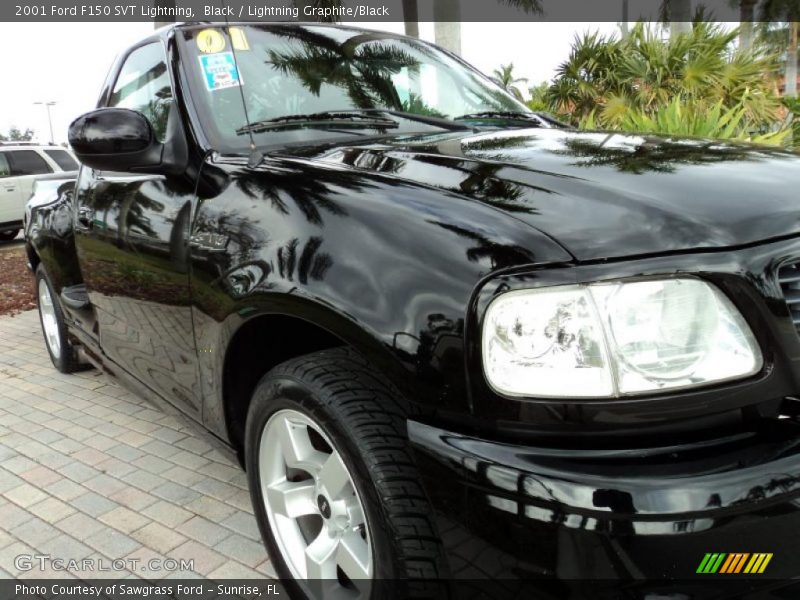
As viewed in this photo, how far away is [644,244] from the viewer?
54.7 inches

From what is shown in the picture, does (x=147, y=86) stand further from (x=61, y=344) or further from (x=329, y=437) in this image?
(x=61, y=344)

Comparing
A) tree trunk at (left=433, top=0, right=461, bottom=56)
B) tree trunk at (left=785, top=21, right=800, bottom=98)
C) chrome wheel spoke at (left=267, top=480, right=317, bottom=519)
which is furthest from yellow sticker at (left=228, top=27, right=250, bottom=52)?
tree trunk at (left=785, top=21, right=800, bottom=98)

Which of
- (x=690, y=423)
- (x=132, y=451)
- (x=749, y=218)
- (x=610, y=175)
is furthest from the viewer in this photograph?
(x=132, y=451)

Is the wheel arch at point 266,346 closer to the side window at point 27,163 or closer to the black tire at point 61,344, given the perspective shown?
the black tire at point 61,344

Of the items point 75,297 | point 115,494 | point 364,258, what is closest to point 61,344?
point 75,297

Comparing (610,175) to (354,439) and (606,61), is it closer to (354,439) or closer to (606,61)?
(354,439)

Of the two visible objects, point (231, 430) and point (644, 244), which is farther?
point (231, 430)

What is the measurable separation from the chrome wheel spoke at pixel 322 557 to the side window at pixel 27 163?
1521 cm

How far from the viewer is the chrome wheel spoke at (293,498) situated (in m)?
2.00

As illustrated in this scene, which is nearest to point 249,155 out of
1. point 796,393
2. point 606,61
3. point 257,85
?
point 257,85

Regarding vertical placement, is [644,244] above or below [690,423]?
above

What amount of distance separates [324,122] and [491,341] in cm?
146

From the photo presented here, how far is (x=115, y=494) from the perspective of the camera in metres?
3.03

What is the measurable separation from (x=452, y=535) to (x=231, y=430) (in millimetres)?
1117
